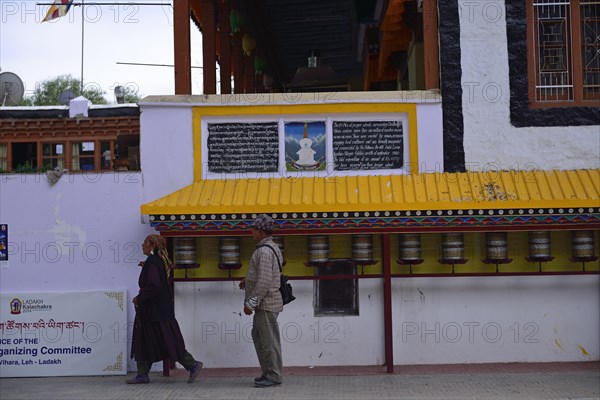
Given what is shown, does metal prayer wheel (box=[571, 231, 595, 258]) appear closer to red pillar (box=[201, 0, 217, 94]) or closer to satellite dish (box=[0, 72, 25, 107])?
red pillar (box=[201, 0, 217, 94])

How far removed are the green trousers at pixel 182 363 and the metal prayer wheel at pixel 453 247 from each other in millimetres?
3104

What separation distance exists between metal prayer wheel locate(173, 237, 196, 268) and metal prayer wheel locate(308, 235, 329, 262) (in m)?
1.35

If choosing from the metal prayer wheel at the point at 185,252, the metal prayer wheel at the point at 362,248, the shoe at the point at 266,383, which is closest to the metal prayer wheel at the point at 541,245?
the metal prayer wheel at the point at 362,248

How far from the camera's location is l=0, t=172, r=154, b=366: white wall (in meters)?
10.2

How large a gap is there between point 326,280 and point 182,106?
8.85 feet

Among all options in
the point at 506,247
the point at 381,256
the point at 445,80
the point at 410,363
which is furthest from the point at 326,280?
the point at 445,80

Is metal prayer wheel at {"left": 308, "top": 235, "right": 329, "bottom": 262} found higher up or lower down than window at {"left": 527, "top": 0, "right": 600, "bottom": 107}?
lower down

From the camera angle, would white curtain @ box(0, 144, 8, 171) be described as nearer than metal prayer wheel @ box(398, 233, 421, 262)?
No

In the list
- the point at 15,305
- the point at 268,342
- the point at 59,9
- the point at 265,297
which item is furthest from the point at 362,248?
the point at 59,9

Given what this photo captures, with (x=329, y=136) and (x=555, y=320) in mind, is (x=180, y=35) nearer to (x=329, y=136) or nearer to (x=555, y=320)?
(x=329, y=136)

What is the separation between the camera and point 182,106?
1033cm

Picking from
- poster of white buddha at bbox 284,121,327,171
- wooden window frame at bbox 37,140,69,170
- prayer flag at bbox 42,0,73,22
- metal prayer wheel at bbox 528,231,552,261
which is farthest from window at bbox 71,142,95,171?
metal prayer wheel at bbox 528,231,552,261

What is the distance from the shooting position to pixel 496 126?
33.8ft

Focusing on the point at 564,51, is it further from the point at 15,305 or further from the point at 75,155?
the point at 75,155
